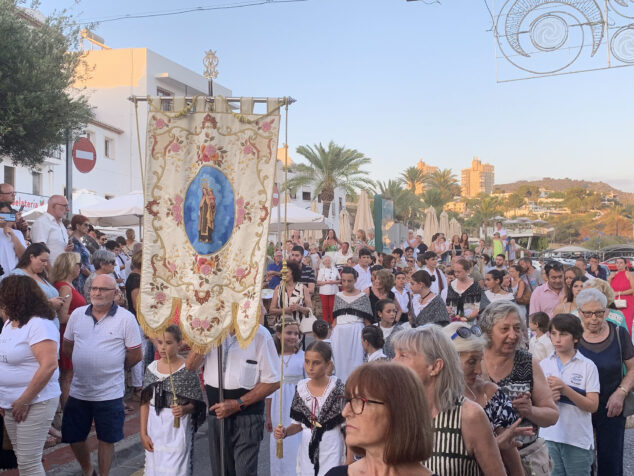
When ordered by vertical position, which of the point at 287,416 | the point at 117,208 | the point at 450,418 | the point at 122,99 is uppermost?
the point at 122,99

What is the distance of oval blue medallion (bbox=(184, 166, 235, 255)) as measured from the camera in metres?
4.49

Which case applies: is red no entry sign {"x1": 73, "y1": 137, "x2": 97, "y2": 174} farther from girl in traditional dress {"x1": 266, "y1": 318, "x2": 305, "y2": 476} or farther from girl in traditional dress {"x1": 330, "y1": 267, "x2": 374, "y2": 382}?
girl in traditional dress {"x1": 266, "y1": 318, "x2": 305, "y2": 476}

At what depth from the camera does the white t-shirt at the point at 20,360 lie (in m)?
4.76

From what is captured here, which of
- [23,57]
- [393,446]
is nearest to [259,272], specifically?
[393,446]

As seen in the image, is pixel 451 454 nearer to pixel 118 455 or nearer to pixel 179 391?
pixel 179 391

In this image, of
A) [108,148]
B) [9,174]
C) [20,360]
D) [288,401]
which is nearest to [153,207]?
[20,360]

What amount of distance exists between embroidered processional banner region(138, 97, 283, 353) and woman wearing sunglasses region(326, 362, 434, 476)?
226 cm

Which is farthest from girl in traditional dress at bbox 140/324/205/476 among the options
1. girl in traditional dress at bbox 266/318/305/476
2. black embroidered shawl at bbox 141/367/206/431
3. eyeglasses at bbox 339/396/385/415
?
eyeglasses at bbox 339/396/385/415

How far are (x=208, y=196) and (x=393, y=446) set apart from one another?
277 centimetres

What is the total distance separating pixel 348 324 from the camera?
8047mm

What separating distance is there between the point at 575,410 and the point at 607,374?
22.5 inches

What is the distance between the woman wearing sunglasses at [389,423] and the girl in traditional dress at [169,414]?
260cm

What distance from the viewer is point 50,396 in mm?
4812

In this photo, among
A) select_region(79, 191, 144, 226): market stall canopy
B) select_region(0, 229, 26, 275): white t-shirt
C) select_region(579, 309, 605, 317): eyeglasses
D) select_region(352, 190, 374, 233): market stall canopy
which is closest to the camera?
select_region(579, 309, 605, 317): eyeglasses
